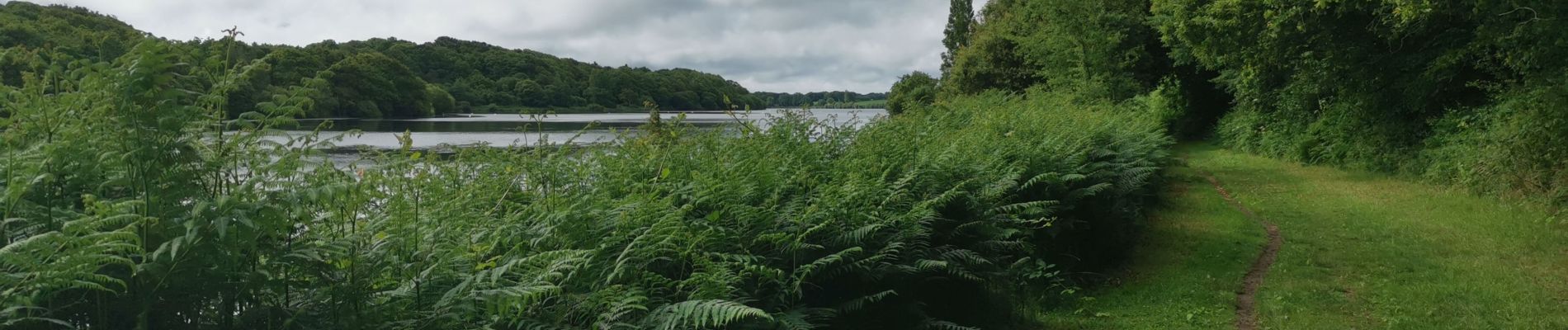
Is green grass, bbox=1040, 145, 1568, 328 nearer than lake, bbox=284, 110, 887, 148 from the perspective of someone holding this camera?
No

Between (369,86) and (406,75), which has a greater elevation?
(406,75)

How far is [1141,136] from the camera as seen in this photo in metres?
14.3

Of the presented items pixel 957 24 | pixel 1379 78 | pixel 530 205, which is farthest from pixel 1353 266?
pixel 957 24

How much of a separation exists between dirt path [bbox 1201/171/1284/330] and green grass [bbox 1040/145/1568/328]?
0.31ft

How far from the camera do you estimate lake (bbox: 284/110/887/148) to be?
20.3 feet

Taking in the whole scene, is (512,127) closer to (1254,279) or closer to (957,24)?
(1254,279)

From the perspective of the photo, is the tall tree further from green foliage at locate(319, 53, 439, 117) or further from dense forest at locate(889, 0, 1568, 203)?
green foliage at locate(319, 53, 439, 117)

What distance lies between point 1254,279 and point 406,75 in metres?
18.7

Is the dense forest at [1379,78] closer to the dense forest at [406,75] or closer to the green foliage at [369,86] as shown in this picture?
the dense forest at [406,75]

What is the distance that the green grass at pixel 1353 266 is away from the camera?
27.5 ft

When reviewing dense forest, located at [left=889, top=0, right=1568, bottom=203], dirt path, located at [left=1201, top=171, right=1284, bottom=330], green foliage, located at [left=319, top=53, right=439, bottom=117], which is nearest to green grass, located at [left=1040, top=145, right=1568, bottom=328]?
dirt path, located at [left=1201, top=171, right=1284, bottom=330]

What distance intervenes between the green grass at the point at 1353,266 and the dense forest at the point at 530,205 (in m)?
0.61

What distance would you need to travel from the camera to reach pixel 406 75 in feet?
71.9

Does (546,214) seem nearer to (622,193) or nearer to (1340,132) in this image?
(622,193)
